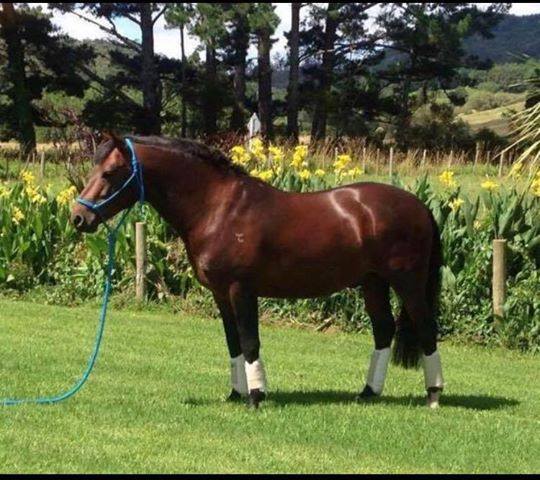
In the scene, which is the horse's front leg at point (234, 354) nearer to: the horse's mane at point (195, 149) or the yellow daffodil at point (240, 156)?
the horse's mane at point (195, 149)

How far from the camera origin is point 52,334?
1205 cm

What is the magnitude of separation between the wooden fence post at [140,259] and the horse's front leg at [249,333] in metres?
7.31

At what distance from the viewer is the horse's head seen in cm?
739

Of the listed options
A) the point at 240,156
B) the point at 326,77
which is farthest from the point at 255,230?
the point at 326,77

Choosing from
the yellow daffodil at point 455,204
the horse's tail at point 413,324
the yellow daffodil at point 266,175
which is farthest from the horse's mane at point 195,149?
the yellow daffodil at point 266,175

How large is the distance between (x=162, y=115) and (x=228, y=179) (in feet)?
118

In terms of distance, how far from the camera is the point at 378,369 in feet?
27.2

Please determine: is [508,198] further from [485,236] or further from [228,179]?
[228,179]

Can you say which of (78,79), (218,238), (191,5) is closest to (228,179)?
(218,238)

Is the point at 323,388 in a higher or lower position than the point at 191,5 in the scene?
lower

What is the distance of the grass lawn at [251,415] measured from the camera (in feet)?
20.4

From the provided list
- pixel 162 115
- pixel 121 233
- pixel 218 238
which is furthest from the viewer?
pixel 162 115

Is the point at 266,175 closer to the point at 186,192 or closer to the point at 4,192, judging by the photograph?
the point at 4,192

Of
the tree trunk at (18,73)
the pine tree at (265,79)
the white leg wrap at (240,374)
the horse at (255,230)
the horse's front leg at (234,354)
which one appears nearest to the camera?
the horse at (255,230)
